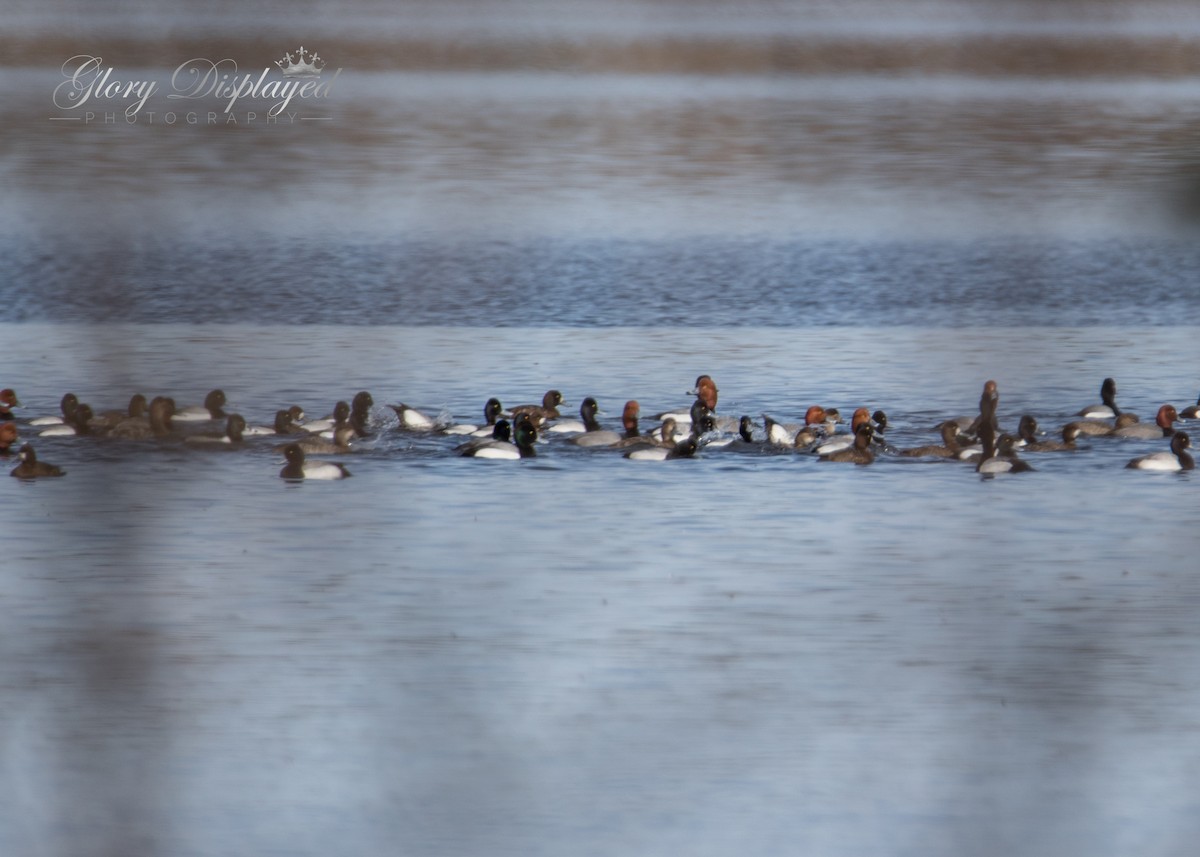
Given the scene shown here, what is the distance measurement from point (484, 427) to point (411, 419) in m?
0.41

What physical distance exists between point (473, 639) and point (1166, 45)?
2372 cm

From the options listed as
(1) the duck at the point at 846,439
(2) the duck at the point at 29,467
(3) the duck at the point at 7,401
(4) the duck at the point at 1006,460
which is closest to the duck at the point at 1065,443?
(4) the duck at the point at 1006,460

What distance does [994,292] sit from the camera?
1983 millimetres

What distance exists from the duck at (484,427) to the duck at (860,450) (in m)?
1.72

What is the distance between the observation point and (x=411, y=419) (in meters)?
9.22

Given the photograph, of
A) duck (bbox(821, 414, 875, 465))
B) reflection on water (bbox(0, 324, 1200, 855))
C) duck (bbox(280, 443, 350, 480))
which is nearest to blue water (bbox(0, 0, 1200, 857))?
reflection on water (bbox(0, 324, 1200, 855))

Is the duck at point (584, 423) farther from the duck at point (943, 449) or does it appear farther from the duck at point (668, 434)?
the duck at point (943, 449)

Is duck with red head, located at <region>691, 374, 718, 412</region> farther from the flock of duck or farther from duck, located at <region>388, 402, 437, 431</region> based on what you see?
duck, located at <region>388, 402, 437, 431</region>

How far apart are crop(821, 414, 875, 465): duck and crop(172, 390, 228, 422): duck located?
7412 mm

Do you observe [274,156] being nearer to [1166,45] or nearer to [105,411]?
A: [105,411]

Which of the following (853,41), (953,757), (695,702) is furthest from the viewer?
(853,41)

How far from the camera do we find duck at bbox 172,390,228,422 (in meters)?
1.38

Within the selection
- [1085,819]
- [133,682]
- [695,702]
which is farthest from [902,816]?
[695,702]

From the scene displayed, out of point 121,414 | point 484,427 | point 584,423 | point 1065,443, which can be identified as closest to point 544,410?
point 584,423
